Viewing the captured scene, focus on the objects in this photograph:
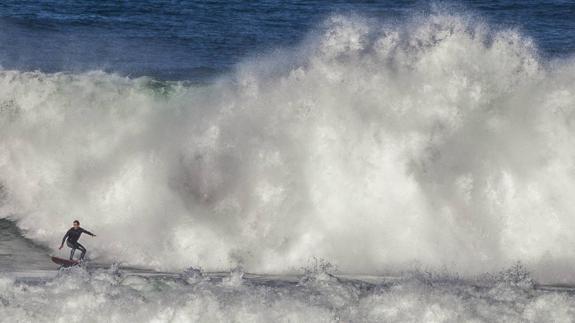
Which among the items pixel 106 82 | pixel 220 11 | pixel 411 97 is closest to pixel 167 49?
pixel 220 11

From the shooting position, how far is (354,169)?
19031 mm

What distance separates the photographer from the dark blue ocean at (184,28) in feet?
97.6

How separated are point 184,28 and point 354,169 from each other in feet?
56.6

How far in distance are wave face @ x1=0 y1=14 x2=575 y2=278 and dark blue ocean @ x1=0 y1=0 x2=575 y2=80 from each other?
8244 millimetres

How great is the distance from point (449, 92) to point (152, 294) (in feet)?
29.3

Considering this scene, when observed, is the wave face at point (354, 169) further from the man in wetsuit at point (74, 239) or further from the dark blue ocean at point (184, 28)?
the dark blue ocean at point (184, 28)

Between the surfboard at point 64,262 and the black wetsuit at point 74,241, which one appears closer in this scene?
the surfboard at point 64,262

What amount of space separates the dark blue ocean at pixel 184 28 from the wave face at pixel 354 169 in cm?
824

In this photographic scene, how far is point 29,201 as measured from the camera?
68.1 ft

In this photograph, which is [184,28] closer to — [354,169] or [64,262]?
[354,169]

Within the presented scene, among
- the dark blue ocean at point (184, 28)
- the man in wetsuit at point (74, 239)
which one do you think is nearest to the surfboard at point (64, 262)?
the man in wetsuit at point (74, 239)

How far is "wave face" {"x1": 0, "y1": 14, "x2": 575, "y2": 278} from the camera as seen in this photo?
714 inches

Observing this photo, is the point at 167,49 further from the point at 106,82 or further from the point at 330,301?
the point at 330,301

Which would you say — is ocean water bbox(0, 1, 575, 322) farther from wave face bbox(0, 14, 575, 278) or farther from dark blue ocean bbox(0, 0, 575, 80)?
dark blue ocean bbox(0, 0, 575, 80)
